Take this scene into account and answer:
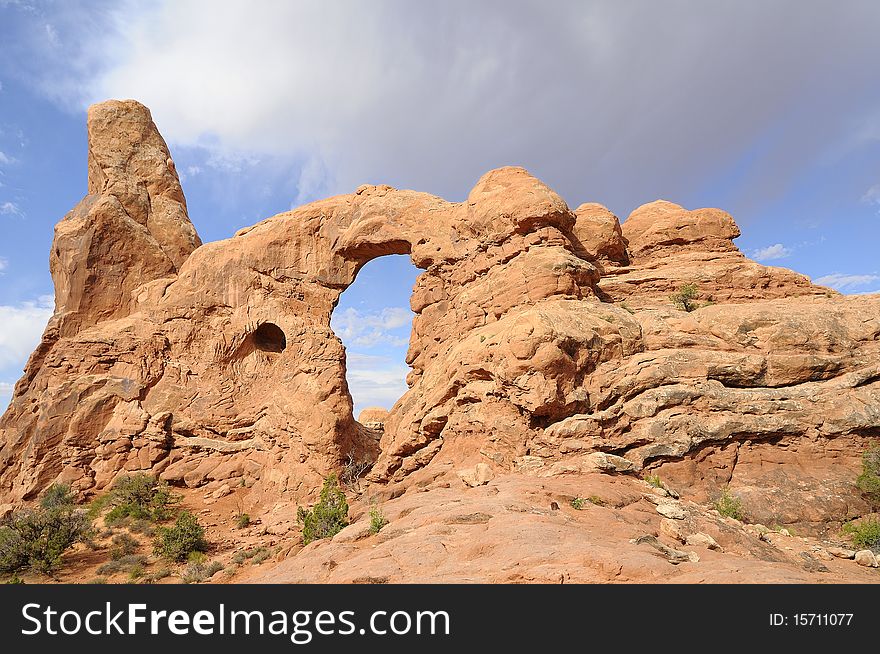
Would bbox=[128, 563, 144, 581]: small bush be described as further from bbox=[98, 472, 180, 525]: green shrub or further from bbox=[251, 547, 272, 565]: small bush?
bbox=[98, 472, 180, 525]: green shrub

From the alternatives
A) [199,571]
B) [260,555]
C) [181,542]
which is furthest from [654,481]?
[181,542]

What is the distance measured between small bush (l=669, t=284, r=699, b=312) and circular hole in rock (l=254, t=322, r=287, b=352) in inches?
689

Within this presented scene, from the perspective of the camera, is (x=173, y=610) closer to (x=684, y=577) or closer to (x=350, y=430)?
(x=684, y=577)

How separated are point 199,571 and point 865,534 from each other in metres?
16.3

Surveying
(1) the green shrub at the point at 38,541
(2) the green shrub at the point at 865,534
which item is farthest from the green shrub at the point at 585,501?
(1) the green shrub at the point at 38,541

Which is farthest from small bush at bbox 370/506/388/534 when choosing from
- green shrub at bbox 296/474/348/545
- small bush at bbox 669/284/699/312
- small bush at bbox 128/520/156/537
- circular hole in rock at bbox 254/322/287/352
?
circular hole in rock at bbox 254/322/287/352

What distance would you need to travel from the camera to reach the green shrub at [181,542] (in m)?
15.6

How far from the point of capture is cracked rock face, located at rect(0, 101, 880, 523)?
1369 centimetres

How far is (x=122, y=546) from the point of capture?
17.1m

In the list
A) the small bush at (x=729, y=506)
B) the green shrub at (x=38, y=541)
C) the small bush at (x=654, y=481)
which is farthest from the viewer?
the green shrub at (x=38, y=541)

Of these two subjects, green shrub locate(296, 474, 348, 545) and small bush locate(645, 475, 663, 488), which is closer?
small bush locate(645, 475, 663, 488)

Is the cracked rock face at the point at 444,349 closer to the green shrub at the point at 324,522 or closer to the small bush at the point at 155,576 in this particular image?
the green shrub at the point at 324,522

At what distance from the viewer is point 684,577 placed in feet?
20.6

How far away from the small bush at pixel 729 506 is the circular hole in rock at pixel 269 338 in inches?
756
